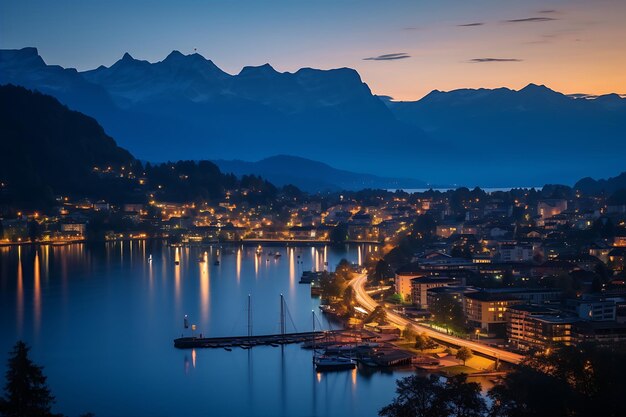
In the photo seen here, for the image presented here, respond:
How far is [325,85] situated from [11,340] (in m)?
62.2

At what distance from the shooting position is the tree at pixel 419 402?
257 inches

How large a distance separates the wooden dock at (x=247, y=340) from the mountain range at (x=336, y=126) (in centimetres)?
5179

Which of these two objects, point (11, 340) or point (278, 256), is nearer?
point (11, 340)

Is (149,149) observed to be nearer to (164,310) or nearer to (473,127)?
(473,127)

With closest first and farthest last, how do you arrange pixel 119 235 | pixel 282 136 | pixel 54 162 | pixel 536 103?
pixel 119 235 < pixel 54 162 < pixel 282 136 < pixel 536 103

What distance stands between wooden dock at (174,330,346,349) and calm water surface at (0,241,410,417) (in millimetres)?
203

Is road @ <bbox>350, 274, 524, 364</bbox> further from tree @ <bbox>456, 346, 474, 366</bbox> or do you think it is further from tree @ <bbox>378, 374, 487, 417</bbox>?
tree @ <bbox>378, 374, 487, 417</bbox>

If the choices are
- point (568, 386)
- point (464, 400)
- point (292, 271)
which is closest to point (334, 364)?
point (568, 386)

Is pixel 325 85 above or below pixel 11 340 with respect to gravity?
above

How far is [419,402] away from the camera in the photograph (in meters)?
6.67

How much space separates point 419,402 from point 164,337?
17.8 ft

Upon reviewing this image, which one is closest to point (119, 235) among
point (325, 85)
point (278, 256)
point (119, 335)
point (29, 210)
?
point (29, 210)

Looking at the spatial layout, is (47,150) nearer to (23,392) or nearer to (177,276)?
(177,276)

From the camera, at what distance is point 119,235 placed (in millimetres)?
25844
